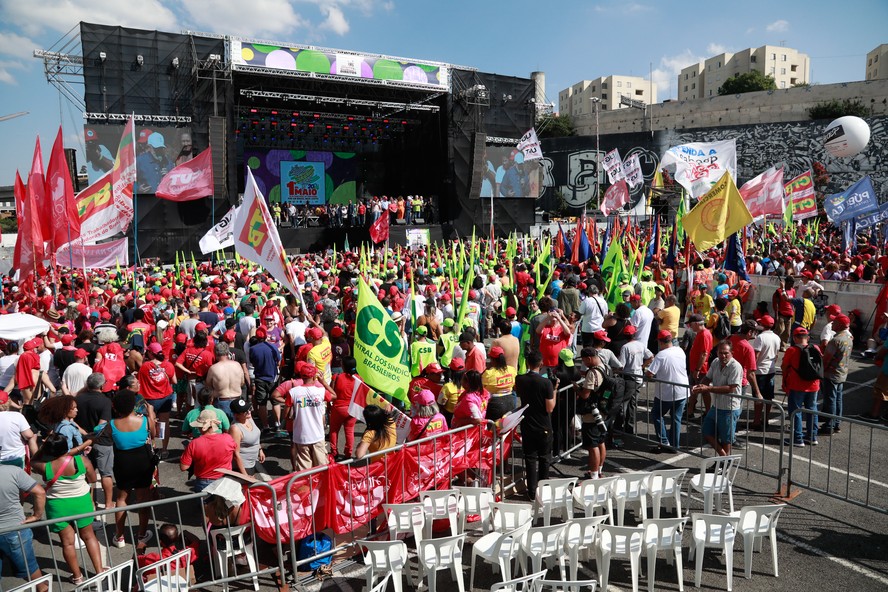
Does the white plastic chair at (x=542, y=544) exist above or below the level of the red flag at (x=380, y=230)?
below

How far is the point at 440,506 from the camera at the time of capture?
5160mm

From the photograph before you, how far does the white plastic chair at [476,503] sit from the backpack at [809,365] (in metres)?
4.18

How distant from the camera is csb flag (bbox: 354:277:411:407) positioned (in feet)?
18.6

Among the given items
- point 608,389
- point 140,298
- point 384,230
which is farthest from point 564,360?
point 384,230

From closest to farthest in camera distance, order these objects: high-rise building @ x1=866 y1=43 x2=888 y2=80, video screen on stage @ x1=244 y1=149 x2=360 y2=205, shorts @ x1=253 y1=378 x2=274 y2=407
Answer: shorts @ x1=253 y1=378 x2=274 y2=407
video screen on stage @ x1=244 y1=149 x2=360 y2=205
high-rise building @ x1=866 y1=43 x2=888 y2=80

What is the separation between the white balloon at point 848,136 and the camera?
2603 cm

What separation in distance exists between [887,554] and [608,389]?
2.53 m

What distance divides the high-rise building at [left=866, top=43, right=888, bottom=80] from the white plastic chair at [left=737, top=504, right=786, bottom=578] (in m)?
87.2

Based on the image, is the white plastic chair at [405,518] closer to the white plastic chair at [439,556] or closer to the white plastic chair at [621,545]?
the white plastic chair at [439,556]

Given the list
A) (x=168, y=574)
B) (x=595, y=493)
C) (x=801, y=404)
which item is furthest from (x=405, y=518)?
(x=801, y=404)

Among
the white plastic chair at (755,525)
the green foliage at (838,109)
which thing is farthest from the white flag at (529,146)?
the green foliage at (838,109)

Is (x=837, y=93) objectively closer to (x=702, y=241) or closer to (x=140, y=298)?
(x=702, y=241)

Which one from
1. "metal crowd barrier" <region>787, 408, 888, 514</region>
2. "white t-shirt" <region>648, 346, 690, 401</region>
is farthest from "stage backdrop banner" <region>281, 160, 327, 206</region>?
"metal crowd barrier" <region>787, 408, 888, 514</region>

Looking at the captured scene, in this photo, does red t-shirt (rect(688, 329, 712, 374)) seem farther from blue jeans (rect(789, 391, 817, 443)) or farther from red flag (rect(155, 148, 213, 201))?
red flag (rect(155, 148, 213, 201))
